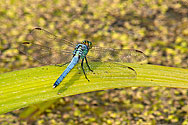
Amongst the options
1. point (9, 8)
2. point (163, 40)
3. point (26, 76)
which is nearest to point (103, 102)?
point (26, 76)

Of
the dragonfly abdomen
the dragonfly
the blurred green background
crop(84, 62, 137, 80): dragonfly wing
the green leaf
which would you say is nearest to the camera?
the green leaf

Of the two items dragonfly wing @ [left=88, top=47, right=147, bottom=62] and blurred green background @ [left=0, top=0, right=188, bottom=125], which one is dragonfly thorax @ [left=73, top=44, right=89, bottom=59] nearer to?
dragonfly wing @ [left=88, top=47, right=147, bottom=62]

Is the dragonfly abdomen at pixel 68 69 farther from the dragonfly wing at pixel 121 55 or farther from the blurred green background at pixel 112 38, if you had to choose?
the blurred green background at pixel 112 38

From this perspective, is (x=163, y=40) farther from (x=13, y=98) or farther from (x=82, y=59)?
(x=13, y=98)

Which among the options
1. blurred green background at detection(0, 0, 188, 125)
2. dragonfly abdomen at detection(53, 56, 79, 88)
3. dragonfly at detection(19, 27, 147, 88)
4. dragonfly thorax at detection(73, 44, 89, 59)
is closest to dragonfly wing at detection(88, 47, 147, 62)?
dragonfly at detection(19, 27, 147, 88)

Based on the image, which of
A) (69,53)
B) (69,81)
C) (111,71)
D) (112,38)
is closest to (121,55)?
(111,71)

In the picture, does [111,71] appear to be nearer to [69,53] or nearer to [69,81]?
[69,81]
